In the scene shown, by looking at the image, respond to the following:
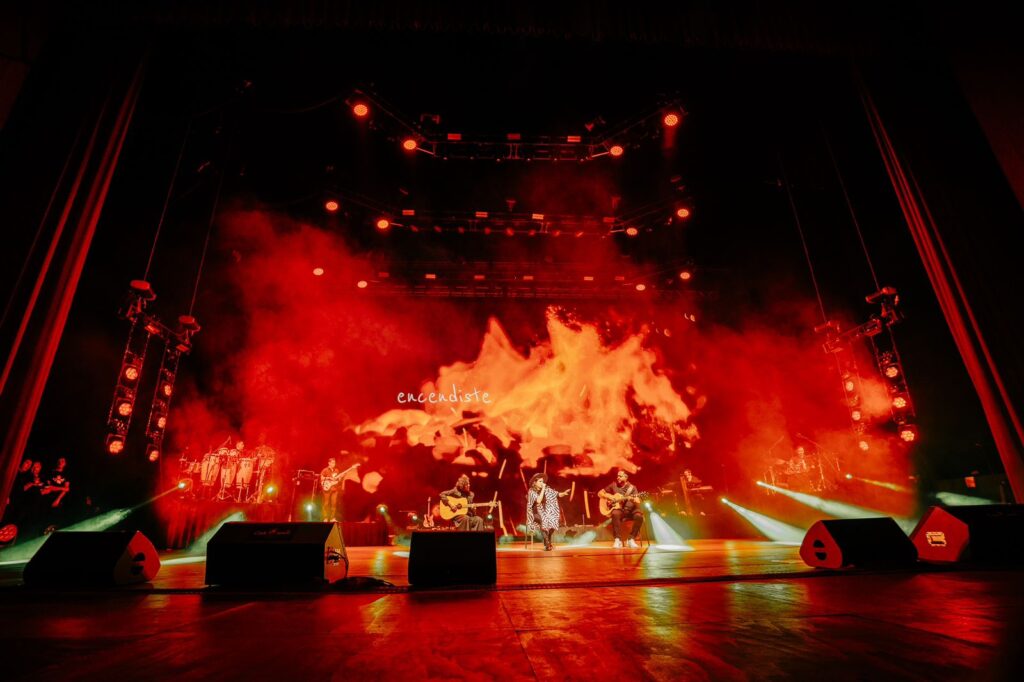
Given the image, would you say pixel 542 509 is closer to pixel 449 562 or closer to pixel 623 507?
pixel 623 507

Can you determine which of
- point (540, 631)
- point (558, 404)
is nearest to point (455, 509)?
point (558, 404)

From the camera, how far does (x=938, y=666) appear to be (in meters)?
1.46

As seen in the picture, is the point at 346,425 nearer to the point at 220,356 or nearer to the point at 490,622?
the point at 220,356

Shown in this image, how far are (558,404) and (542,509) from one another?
15.3 feet

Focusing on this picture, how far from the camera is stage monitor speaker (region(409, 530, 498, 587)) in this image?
3676 millimetres

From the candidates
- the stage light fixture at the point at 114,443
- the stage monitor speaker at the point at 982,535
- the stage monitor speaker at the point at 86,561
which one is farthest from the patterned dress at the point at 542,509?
the stage light fixture at the point at 114,443

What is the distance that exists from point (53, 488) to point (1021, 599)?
459 inches

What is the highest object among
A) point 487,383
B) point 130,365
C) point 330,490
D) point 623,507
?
point 487,383

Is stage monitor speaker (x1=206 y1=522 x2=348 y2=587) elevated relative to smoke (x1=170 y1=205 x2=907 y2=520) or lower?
lower

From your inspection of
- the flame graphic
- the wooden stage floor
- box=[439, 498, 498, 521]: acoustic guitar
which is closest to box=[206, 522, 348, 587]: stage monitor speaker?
the wooden stage floor

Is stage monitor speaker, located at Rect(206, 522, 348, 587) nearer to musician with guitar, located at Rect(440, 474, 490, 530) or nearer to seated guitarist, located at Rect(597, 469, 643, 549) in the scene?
musician with guitar, located at Rect(440, 474, 490, 530)

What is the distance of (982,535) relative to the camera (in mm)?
4008

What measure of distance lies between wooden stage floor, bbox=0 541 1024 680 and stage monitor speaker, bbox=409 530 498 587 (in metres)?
0.21

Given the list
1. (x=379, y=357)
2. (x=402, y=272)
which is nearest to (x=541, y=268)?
(x=402, y=272)
